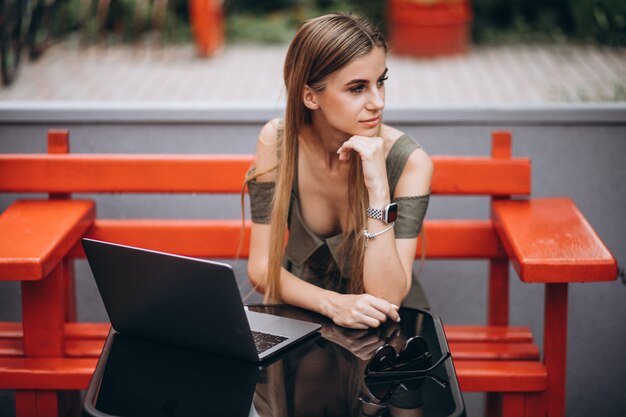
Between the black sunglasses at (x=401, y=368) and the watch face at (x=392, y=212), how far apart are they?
1.80 ft

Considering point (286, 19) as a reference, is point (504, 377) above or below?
below

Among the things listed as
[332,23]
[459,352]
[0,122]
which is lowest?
[459,352]

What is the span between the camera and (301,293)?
2420 millimetres

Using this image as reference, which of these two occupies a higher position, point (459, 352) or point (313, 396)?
point (313, 396)

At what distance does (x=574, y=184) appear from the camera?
369 centimetres

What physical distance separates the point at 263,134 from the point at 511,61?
17.4 feet

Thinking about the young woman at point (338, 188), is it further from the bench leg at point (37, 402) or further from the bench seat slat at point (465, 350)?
the bench leg at point (37, 402)

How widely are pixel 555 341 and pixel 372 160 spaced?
0.82m

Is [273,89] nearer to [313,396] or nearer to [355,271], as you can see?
[355,271]

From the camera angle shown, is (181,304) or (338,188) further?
(338,188)

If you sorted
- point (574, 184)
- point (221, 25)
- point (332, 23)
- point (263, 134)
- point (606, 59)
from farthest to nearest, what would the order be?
point (221, 25) → point (606, 59) → point (574, 184) → point (263, 134) → point (332, 23)

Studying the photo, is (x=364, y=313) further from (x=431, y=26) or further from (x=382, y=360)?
(x=431, y=26)

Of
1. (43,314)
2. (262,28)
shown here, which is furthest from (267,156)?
(262,28)

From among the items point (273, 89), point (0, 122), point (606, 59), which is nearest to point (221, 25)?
point (273, 89)
